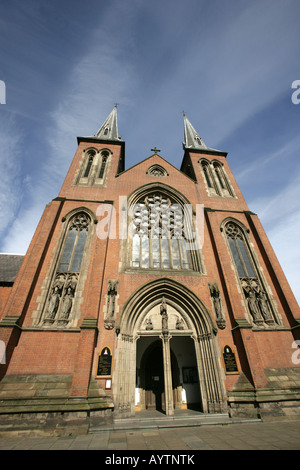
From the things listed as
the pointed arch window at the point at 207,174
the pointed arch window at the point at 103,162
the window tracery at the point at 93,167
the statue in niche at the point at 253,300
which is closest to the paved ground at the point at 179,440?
the statue in niche at the point at 253,300

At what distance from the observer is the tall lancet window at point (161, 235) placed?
1262 cm

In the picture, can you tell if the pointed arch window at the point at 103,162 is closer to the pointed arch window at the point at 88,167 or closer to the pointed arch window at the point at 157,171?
the pointed arch window at the point at 88,167

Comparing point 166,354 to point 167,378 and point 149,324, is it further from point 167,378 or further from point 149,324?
point 149,324

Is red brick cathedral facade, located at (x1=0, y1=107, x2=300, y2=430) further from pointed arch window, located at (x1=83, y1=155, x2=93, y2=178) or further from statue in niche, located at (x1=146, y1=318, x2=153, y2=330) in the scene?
pointed arch window, located at (x1=83, y1=155, x2=93, y2=178)

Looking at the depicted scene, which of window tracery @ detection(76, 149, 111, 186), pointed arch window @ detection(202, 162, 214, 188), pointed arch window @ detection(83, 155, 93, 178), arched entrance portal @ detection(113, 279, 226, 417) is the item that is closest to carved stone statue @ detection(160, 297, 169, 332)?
arched entrance portal @ detection(113, 279, 226, 417)

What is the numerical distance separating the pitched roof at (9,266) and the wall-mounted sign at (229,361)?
12.5 m

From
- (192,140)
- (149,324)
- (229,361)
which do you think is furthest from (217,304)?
(192,140)

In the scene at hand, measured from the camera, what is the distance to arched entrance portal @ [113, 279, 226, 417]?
348 inches

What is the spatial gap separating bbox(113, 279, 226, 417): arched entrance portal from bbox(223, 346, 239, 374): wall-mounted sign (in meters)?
0.38

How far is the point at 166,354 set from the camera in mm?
9812

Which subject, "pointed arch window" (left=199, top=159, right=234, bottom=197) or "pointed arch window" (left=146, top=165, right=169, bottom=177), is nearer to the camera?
"pointed arch window" (left=199, top=159, right=234, bottom=197)

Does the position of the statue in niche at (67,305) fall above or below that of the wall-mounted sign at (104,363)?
above

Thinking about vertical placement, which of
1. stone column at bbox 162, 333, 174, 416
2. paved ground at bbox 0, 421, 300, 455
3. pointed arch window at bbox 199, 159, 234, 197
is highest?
pointed arch window at bbox 199, 159, 234, 197
